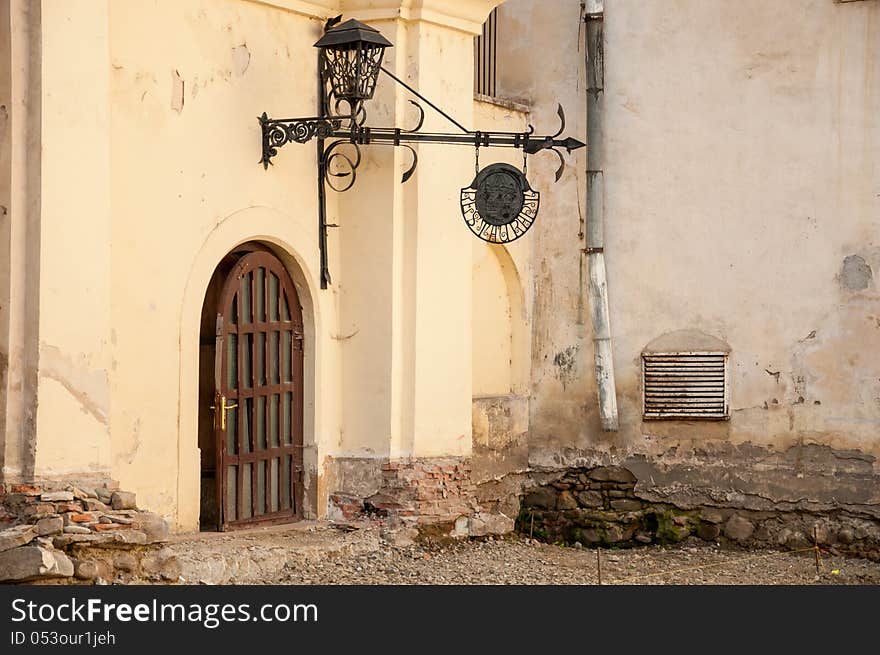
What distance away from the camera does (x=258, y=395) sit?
11.1m

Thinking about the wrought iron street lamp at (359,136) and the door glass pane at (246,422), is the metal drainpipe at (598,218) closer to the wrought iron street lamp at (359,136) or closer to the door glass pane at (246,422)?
the wrought iron street lamp at (359,136)

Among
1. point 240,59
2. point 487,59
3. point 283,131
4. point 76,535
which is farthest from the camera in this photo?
point 487,59

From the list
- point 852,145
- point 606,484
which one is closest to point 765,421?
point 606,484

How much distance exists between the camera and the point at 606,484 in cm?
1325

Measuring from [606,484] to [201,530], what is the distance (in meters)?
4.06

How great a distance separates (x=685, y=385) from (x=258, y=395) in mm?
3951

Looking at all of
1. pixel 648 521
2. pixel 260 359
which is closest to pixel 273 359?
pixel 260 359

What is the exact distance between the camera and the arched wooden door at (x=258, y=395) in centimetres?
1072

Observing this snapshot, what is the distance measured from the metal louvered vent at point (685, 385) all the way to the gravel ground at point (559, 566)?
117cm

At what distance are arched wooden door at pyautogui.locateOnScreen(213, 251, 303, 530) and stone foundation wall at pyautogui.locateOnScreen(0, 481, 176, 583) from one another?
1.81 m

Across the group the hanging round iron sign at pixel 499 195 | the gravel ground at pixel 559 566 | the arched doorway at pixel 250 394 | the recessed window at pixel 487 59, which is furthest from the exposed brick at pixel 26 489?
the recessed window at pixel 487 59

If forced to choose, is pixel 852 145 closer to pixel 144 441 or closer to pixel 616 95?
pixel 616 95

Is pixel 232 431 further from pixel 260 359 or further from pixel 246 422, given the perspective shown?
pixel 260 359

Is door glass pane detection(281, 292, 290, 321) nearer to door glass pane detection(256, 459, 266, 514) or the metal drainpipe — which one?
door glass pane detection(256, 459, 266, 514)
